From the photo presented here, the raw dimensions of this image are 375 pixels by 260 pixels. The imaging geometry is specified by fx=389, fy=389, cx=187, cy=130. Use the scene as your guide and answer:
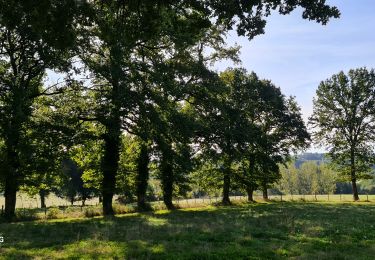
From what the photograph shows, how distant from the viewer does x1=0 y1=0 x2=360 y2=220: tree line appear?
12219 mm

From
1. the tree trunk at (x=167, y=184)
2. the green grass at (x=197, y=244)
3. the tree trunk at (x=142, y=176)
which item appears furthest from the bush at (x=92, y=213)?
the green grass at (x=197, y=244)

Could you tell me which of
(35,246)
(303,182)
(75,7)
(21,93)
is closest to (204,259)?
(35,246)

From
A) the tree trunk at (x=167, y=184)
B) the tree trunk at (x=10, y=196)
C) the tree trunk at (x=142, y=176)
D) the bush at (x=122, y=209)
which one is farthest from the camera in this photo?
the tree trunk at (x=167, y=184)

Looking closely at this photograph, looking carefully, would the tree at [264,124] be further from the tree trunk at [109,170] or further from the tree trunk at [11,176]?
the tree trunk at [11,176]

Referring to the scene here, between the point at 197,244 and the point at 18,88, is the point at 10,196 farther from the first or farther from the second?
the point at 197,244

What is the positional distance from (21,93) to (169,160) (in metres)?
13.6

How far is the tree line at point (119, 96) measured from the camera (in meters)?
12.2

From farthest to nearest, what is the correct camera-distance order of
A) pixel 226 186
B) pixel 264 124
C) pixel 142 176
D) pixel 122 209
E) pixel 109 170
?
pixel 264 124
pixel 226 186
pixel 142 176
pixel 122 209
pixel 109 170

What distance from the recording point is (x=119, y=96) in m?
28.5

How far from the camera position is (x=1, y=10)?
39.8 ft

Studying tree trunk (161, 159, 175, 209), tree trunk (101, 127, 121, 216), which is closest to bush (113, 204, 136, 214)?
tree trunk (101, 127, 121, 216)

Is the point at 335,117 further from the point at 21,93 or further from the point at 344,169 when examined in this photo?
the point at 21,93

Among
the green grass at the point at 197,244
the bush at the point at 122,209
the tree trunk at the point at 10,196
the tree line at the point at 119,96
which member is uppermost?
the tree line at the point at 119,96

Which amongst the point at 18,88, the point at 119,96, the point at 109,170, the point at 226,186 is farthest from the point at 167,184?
the point at 18,88
